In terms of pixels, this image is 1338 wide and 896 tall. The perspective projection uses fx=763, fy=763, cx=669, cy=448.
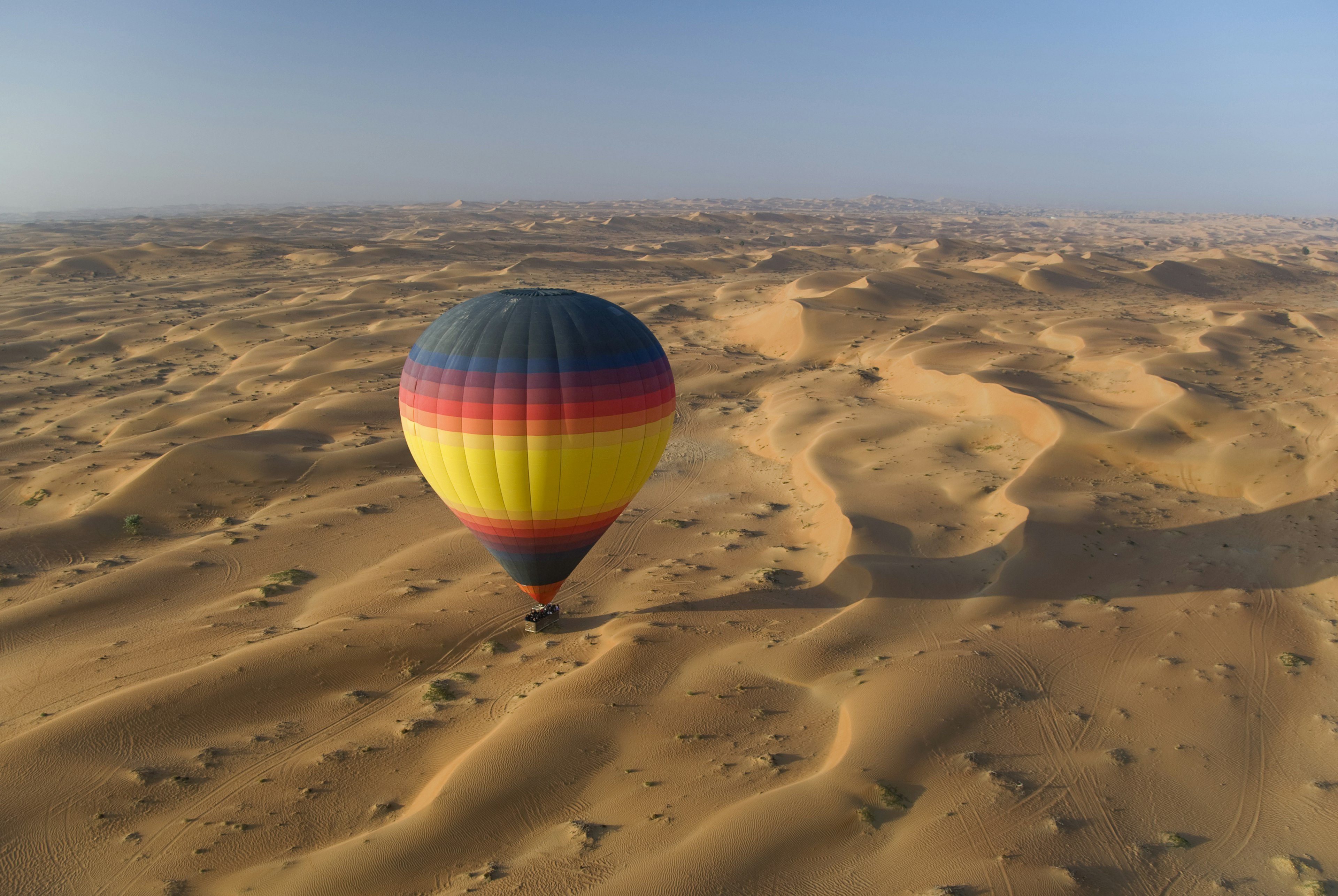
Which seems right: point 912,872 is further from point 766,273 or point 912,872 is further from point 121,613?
point 766,273

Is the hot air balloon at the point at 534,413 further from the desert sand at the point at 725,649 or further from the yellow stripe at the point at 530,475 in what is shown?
the desert sand at the point at 725,649

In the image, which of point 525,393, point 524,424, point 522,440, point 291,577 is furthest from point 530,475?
point 291,577

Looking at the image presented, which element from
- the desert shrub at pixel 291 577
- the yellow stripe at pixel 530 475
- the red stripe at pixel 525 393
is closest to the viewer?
the red stripe at pixel 525 393

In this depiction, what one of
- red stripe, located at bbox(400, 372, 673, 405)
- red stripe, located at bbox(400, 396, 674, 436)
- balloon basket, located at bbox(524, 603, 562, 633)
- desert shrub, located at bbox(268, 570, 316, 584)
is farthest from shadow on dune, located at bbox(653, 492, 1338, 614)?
desert shrub, located at bbox(268, 570, 316, 584)

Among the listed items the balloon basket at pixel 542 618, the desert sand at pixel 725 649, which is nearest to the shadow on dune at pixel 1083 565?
the desert sand at pixel 725 649

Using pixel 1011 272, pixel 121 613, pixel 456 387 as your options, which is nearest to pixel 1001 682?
pixel 456 387

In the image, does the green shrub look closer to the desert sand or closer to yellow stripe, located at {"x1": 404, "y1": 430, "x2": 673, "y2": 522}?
the desert sand

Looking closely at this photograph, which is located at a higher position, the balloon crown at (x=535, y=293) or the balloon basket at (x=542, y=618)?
the balloon crown at (x=535, y=293)
